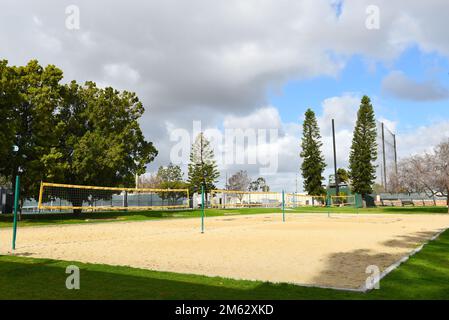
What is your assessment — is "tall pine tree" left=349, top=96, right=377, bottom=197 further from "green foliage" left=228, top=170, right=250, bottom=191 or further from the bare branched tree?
"green foliage" left=228, top=170, right=250, bottom=191

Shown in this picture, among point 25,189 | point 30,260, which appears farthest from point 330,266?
point 25,189

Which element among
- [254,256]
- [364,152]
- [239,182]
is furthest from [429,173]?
[239,182]

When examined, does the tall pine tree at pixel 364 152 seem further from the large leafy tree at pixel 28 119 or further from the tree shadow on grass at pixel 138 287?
the tree shadow on grass at pixel 138 287

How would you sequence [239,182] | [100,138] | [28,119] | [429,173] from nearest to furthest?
[28,119], [100,138], [429,173], [239,182]

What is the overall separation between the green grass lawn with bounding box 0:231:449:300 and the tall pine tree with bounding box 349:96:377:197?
5742 cm

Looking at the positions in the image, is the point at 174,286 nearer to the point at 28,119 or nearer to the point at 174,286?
the point at 174,286

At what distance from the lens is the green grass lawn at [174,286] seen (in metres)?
5.73

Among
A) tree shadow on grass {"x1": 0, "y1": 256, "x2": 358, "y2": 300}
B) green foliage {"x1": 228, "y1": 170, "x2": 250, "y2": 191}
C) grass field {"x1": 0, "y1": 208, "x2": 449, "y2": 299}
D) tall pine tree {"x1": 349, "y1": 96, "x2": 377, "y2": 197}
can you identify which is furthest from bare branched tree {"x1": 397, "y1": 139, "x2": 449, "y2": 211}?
green foliage {"x1": 228, "y1": 170, "x2": 250, "y2": 191}

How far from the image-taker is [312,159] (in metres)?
69.6

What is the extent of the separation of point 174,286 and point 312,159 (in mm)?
65524

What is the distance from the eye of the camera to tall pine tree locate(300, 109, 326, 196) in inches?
2719

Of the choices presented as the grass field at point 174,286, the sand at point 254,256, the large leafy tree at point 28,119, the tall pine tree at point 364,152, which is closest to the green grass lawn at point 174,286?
the grass field at point 174,286

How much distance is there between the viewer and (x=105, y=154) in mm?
30188

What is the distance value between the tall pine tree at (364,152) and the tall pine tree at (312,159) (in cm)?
615
